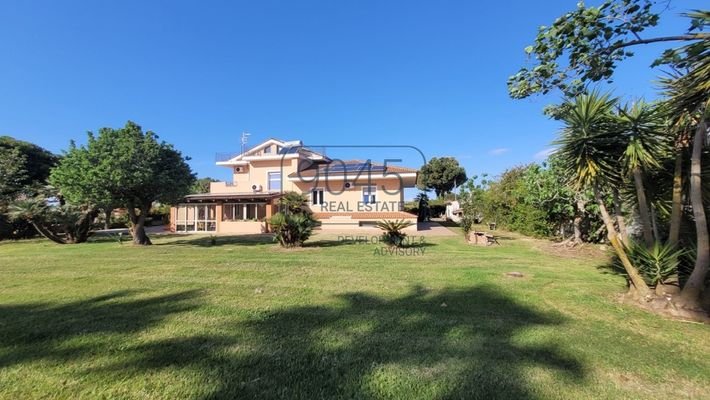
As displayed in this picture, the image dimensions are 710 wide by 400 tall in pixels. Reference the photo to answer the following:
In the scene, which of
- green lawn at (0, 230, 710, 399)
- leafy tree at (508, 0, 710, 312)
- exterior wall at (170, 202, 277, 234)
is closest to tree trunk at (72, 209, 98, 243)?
exterior wall at (170, 202, 277, 234)

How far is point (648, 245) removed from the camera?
618cm

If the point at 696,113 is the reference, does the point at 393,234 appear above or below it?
below

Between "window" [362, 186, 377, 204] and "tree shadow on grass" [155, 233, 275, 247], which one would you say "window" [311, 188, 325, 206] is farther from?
"tree shadow on grass" [155, 233, 275, 247]

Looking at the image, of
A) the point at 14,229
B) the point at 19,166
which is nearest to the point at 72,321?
the point at 14,229

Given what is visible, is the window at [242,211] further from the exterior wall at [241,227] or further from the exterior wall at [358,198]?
the exterior wall at [358,198]

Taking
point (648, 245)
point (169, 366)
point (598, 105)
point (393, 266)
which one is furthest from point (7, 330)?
point (648, 245)

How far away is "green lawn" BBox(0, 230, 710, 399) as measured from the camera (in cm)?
319

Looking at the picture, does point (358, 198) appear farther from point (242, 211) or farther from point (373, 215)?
point (242, 211)

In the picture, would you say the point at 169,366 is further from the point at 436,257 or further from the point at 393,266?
the point at 436,257

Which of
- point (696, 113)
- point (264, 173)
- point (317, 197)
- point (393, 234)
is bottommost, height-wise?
point (393, 234)

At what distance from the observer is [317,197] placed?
27344mm

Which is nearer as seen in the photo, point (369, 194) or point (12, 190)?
point (12, 190)

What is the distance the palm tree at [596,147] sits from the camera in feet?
19.6

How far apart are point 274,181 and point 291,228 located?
16.2 m
